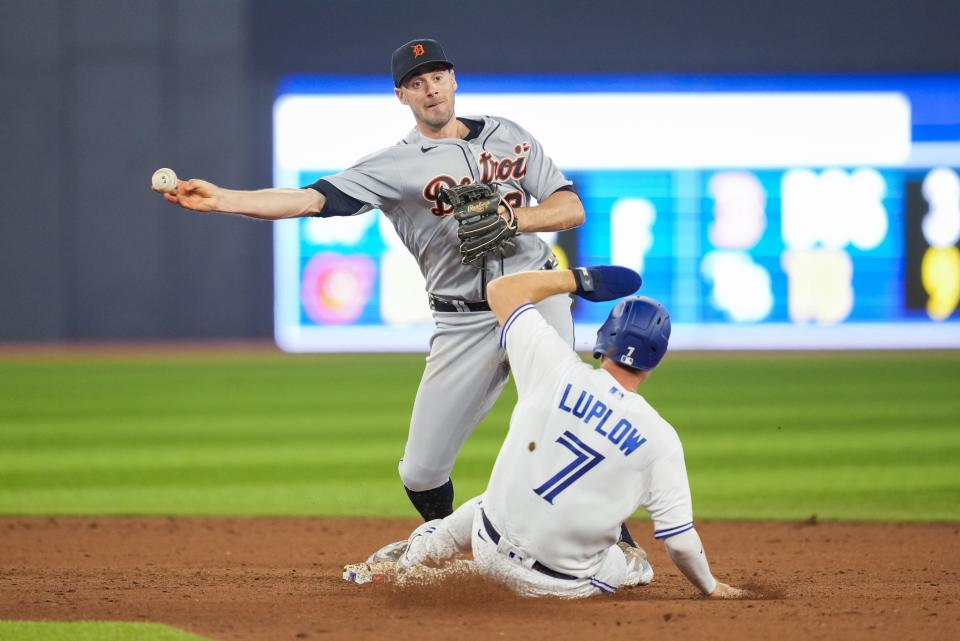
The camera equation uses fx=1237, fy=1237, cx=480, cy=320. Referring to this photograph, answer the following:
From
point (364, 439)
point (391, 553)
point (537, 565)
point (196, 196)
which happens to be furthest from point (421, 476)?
point (364, 439)

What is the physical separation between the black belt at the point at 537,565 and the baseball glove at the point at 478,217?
3.21 ft

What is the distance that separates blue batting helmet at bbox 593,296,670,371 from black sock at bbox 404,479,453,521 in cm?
129

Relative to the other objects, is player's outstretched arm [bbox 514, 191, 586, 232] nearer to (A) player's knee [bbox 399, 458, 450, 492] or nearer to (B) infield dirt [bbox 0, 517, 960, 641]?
(A) player's knee [bbox 399, 458, 450, 492]

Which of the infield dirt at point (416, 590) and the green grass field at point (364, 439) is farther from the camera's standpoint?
the green grass field at point (364, 439)

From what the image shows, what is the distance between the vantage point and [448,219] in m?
4.80

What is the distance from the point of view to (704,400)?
1155cm

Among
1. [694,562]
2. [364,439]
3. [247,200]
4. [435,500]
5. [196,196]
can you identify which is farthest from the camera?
[364,439]

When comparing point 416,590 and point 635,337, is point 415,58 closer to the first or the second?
point 635,337

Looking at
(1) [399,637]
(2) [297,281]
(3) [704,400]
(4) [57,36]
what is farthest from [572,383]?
(4) [57,36]

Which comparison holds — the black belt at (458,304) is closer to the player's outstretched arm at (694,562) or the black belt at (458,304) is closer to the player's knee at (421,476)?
the player's knee at (421,476)

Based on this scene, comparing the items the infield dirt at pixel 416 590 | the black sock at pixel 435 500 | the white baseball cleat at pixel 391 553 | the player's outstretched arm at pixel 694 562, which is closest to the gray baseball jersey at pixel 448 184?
the black sock at pixel 435 500

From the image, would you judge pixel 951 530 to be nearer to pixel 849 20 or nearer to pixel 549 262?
pixel 549 262

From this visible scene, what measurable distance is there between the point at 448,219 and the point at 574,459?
131 cm

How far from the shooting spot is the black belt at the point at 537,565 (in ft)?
13.4
